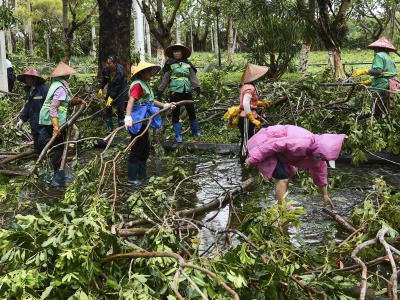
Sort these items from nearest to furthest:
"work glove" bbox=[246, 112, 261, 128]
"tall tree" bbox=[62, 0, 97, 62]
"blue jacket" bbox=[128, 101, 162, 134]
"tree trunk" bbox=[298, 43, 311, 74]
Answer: "blue jacket" bbox=[128, 101, 162, 134], "work glove" bbox=[246, 112, 261, 128], "tall tree" bbox=[62, 0, 97, 62], "tree trunk" bbox=[298, 43, 311, 74]

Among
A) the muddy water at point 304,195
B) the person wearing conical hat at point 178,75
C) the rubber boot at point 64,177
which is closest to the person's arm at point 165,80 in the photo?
the person wearing conical hat at point 178,75

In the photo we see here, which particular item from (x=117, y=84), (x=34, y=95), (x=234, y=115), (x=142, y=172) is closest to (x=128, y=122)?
(x=142, y=172)

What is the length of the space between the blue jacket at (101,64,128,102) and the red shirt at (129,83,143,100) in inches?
127

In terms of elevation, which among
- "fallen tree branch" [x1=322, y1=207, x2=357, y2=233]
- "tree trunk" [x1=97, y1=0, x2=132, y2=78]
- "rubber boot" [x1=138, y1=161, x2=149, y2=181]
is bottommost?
"fallen tree branch" [x1=322, y1=207, x2=357, y2=233]

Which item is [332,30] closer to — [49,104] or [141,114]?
[141,114]

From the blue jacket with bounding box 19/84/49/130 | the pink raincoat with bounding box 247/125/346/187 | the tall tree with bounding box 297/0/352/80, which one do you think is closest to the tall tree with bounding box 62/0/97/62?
the tall tree with bounding box 297/0/352/80

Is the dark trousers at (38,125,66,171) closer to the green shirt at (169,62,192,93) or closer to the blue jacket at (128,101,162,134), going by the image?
the blue jacket at (128,101,162,134)

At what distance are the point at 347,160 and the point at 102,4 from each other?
6.41m

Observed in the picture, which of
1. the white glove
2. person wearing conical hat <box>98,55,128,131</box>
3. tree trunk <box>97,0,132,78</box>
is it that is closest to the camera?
the white glove

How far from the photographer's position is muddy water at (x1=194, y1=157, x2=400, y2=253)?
5.57m

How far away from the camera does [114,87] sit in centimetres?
1059

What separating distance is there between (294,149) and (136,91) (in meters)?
2.67

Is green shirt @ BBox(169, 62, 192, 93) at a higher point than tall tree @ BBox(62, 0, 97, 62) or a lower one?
lower

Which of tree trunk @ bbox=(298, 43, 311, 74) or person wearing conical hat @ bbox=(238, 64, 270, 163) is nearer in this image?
person wearing conical hat @ bbox=(238, 64, 270, 163)
